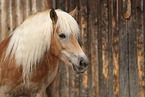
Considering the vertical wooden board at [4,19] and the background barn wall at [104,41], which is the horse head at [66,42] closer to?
the background barn wall at [104,41]

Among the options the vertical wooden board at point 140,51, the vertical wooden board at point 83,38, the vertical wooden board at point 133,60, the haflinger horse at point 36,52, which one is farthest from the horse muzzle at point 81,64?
the vertical wooden board at point 140,51

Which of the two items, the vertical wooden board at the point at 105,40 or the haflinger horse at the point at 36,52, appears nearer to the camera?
the haflinger horse at the point at 36,52

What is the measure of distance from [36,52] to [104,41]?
1.84 metres

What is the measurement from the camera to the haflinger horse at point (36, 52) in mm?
2275

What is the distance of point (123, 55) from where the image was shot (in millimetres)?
3854

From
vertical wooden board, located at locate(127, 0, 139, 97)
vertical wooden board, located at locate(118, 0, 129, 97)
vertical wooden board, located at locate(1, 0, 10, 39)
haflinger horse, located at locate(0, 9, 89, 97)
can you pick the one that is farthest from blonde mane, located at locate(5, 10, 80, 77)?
vertical wooden board, located at locate(127, 0, 139, 97)

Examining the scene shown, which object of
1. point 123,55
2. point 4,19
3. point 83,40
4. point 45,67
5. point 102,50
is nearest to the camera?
point 45,67

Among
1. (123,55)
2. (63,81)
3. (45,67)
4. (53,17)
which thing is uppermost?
(53,17)

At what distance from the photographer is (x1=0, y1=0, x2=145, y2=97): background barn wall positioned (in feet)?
11.5

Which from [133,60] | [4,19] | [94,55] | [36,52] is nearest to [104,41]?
[94,55]

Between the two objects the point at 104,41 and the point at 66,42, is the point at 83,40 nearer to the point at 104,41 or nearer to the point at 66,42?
the point at 104,41

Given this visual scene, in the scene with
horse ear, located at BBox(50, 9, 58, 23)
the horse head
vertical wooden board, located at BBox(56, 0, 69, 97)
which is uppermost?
horse ear, located at BBox(50, 9, 58, 23)

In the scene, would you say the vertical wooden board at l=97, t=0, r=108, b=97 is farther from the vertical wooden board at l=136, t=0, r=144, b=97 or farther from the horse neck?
the horse neck

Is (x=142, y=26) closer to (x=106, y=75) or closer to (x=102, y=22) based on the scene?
(x=102, y=22)
